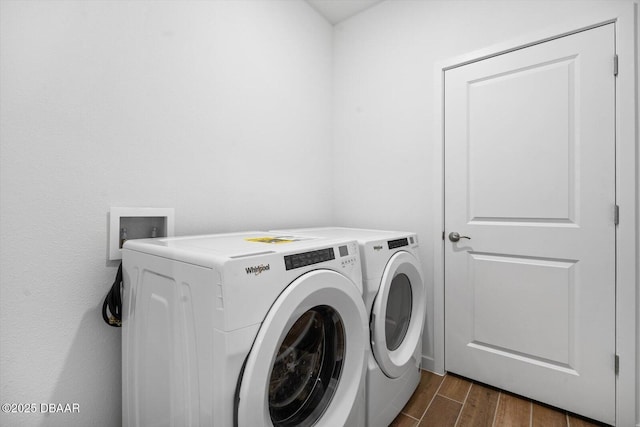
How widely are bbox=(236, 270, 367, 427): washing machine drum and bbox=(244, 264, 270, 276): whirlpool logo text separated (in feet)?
0.32

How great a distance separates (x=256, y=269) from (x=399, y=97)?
5.61ft

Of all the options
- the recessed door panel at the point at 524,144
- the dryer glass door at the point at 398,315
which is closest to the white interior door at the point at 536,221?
the recessed door panel at the point at 524,144

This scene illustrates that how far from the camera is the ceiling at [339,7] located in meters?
2.09

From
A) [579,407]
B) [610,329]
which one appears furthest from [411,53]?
[579,407]

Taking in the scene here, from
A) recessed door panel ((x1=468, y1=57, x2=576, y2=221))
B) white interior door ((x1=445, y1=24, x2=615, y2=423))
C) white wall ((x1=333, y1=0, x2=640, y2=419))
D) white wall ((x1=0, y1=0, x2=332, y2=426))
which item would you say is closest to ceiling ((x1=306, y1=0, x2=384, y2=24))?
white wall ((x1=333, y1=0, x2=640, y2=419))

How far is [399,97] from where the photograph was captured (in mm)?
2010

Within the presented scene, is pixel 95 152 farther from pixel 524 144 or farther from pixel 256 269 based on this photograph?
pixel 524 144

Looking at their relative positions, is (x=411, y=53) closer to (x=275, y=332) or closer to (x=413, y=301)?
(x=413, y=301)

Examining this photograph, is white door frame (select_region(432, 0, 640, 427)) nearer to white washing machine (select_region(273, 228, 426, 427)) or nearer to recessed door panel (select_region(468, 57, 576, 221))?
recessed door panel (select_region(468, 57, 576, 221))

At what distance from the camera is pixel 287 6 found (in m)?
1.94

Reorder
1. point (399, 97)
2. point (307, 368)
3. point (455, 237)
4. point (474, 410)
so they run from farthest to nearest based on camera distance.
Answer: point (399, 97) → point (455, 237) → point (474, 410) → point (307, 368)

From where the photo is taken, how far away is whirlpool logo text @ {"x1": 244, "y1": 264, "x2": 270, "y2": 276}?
0.77 metres

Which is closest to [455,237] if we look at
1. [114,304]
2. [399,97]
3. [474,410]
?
[474,410]

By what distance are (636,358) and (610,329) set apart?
5.3 inches
